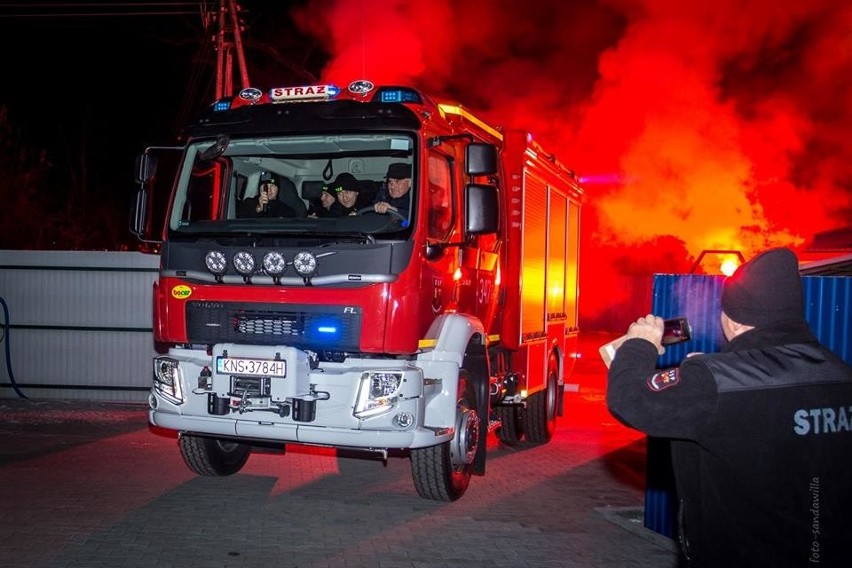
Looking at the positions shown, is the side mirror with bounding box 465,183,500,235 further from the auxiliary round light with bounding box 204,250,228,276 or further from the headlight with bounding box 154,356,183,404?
the headlight with bounding box 154,356,183,404

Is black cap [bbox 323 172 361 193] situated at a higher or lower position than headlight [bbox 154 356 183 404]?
higher

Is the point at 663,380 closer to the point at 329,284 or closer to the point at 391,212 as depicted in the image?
the point at 329,284

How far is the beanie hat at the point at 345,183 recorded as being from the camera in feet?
22.3

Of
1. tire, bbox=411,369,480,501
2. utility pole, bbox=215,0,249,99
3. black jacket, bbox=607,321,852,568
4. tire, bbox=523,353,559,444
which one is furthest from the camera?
utility pole, bbox=215,0,249,99

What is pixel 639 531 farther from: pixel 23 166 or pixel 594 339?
pixel 23 166

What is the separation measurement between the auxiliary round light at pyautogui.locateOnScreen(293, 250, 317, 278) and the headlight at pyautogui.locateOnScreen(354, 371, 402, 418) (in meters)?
0.83

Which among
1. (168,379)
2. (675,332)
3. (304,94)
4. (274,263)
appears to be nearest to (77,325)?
(168,379)

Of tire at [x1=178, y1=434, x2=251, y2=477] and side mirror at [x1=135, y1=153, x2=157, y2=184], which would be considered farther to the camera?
tire at [x1=178, y1=434, x2=251, y2=477]

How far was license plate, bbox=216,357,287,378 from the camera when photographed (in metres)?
5.88

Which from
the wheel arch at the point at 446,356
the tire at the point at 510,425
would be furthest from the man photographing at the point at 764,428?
the tire at the point at 510,425

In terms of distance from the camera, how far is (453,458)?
265 inches

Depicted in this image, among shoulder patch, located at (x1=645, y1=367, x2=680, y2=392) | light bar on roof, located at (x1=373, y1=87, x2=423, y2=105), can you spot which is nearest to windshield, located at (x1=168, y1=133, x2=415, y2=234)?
light bar on roof, located at (x1=373, y1=87, x2=423, y2=105)

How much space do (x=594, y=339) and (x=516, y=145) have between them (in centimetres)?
1883

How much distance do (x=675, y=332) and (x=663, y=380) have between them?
19.7 inches
